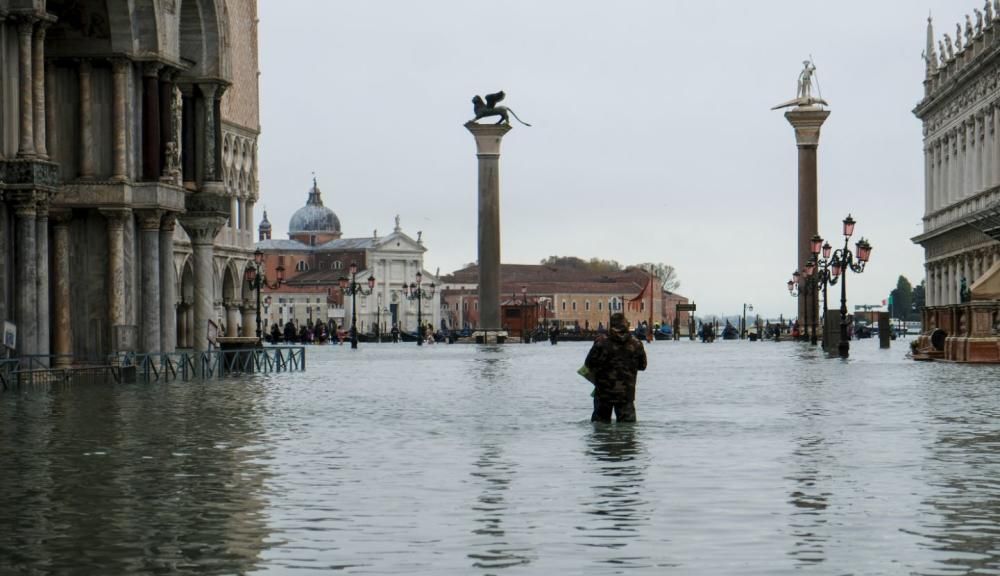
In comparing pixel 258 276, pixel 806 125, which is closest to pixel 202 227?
pixel 258 276

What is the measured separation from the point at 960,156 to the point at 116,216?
73754 mm

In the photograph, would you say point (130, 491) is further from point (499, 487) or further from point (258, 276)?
point (258, 276)

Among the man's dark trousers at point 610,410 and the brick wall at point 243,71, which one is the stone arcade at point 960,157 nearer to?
the brick wall at point 243,71

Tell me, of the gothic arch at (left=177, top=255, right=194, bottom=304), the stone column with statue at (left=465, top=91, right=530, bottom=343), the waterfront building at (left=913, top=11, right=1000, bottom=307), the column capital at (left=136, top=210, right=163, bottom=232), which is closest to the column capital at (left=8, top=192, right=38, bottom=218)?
the column capital at (left=136, top=210, right=163, bottom=232)

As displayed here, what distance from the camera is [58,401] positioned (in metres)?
31.3

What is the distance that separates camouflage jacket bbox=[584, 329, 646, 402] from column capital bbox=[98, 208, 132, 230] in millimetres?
18993

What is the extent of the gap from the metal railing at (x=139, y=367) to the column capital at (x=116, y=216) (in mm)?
2624

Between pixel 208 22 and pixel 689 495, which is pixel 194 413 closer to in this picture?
pixel 689 495

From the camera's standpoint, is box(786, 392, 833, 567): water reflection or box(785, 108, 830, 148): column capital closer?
box(786, 392, 833, 567): water reflection

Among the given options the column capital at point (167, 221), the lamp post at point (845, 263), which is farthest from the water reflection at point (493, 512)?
the lamp post at point (845, 263)

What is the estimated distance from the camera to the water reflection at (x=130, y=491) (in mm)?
11748

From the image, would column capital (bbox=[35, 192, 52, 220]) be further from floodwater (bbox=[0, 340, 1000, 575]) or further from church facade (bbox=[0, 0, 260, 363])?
floodwater (bbox=[0, 340, 1000, 575])

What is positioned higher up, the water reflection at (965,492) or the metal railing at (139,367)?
the metal railing at (139,367)

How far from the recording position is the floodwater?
11.6 m
